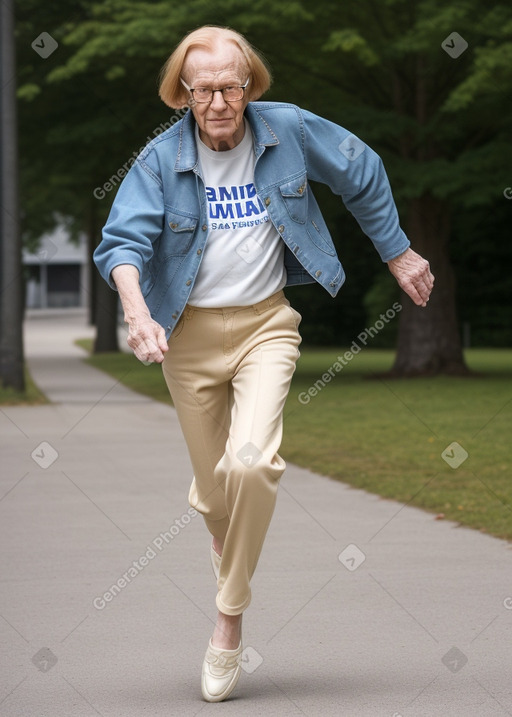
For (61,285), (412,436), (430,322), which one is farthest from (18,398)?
(61,285)

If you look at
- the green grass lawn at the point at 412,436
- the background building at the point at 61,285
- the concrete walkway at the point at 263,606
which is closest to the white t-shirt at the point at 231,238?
the concrete walkway at the point at 263,606

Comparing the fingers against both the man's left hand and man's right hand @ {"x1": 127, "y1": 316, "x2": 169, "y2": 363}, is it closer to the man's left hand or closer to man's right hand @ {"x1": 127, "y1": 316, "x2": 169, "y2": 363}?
man's right hand @ {"x1": 127, "y1": 316, "x2": 169, "y2": 363}

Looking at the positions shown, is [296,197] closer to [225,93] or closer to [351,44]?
[225,93]

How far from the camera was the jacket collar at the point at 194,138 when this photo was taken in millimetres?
4074

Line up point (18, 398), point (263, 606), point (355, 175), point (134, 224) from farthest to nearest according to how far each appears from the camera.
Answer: point (18, 398), point (263, 606), point (355, 175), point (134, 224)

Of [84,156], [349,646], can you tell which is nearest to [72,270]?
[84,156]

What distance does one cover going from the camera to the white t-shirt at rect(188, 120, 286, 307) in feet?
13.5

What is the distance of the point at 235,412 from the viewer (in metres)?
4.09

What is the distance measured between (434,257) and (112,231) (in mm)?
18283

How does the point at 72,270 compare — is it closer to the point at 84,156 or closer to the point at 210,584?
the point at 84,156

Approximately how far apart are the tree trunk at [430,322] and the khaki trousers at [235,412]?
17524 mm

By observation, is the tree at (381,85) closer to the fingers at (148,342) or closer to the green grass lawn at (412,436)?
the green grass lawn at (412,436)

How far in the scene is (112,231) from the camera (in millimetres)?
3949

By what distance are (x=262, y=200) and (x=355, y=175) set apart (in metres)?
0.36
